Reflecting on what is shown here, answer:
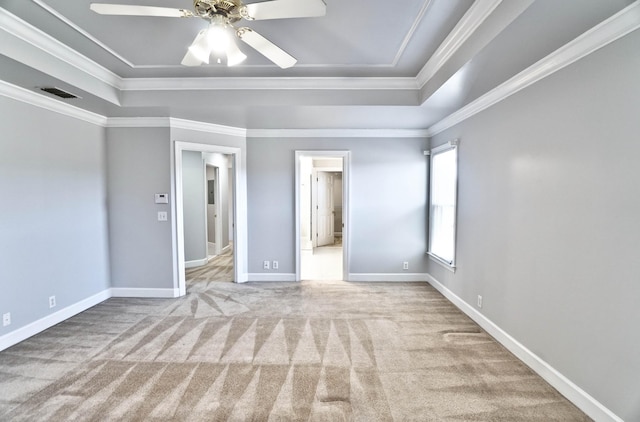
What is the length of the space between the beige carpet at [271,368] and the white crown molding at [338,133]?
2.62 meters

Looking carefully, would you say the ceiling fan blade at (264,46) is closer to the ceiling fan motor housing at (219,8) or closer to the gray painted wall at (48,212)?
the ceiling fan motor housing at (219,8)

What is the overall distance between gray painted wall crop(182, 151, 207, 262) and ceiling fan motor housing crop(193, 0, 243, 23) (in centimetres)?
435

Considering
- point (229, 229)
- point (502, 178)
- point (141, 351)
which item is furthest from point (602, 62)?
point (229, 229)

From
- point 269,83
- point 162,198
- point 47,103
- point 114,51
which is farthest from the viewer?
point 162,198

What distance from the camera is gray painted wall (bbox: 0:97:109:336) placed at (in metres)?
2.80

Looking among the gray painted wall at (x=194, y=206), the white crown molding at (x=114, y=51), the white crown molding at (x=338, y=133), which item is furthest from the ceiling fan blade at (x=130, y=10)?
the gray painted wall at (x=194, y=206)

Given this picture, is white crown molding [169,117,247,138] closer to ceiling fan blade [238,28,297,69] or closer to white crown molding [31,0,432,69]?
white crown molding [31,0,432,69]

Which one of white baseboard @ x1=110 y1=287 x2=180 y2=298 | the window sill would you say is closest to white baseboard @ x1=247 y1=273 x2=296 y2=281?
white baseboard @ x1=110 y1=287 x2=180 y2=298

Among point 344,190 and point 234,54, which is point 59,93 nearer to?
point 234,54

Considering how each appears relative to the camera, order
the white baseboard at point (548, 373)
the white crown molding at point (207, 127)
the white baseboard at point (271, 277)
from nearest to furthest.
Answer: the white baseboard at point (548, 373) < the white crown molding at point (207, 127) < the white baseboard at point (271, 277)

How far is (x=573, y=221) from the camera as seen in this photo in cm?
207

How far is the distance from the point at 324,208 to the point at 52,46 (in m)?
6.51

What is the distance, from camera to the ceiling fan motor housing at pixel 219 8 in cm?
174

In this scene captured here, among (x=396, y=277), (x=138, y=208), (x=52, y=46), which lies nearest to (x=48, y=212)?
(x=138, y=208)
